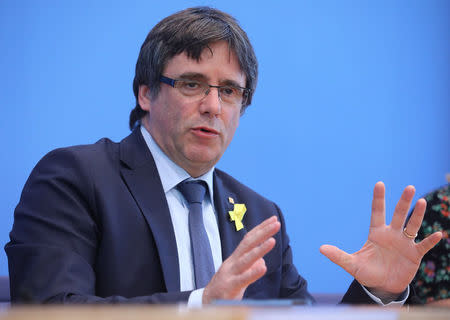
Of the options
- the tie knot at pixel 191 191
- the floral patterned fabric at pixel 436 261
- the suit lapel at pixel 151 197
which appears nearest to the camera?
the suit lapel at pixel 151 197

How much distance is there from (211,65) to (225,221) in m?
0.55

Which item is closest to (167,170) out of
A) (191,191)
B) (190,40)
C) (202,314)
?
(191,191)

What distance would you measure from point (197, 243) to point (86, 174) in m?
0.41

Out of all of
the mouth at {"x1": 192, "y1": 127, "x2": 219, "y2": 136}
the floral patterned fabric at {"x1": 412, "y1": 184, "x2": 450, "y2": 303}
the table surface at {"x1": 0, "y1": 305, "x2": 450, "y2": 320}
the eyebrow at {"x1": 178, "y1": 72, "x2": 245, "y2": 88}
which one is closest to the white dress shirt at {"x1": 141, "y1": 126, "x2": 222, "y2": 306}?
the mouth at {"x1": 192, "y1": 127, "x2": 219, "y2": 136}

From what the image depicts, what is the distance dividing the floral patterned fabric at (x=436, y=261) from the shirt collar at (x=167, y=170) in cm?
81

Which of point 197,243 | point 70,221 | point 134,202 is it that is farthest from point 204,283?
point 70,221

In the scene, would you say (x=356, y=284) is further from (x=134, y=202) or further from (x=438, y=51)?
(x=438, y=51)

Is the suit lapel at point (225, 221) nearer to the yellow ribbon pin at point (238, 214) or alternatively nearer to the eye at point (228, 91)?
the yellow ribbon pin at point (238, 214)

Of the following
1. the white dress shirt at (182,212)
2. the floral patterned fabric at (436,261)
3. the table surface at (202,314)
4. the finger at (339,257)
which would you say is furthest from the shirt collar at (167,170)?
the table surface at (202,314)

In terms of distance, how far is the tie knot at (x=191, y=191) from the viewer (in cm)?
197

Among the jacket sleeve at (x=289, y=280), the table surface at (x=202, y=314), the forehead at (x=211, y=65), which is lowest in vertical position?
the jacket sleeve at (x=289, y=280)

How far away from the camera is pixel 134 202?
1838mm

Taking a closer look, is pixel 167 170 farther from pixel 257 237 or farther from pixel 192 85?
pixel 257 237

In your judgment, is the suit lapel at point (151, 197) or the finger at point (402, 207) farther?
the suit lapel at point (151, 197)
